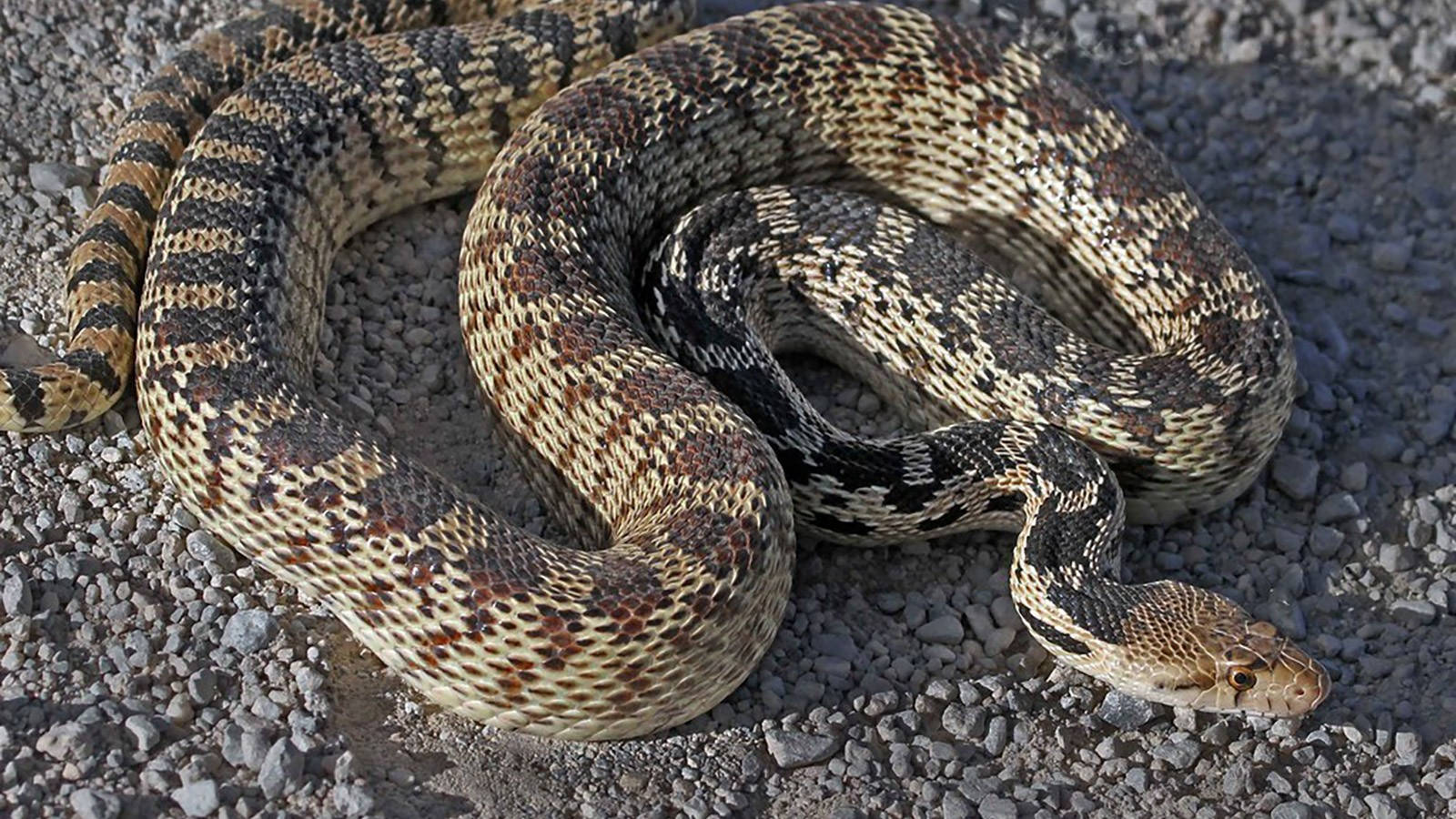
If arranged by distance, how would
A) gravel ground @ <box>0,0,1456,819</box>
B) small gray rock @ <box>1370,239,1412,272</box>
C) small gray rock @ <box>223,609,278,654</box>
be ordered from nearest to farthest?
gravel ground @ <box>0,0,1456,819</box>
small gray rock @ <box>223,609,278,654</box>
small gray rock @ <box>1370,239,1412,272</box>

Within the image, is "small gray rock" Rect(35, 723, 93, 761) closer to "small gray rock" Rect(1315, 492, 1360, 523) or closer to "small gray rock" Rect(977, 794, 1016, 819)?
"small gray rock" Rect(977, 794, 1016, 819)

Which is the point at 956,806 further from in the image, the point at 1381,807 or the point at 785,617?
the point at 1381,807

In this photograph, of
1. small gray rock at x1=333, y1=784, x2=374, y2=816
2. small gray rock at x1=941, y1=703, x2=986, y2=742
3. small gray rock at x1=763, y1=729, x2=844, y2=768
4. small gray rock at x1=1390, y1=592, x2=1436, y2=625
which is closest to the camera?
small gray rock at x1=333, y1=784, x2=374, y2=816

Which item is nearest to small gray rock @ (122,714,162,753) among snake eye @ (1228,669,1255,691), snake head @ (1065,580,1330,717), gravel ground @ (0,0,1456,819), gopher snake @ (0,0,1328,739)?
gravel ground @ (0,0,1456,819)

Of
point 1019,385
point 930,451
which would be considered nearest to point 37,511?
point 930,451

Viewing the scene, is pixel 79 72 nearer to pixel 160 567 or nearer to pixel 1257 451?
pixel 160 567

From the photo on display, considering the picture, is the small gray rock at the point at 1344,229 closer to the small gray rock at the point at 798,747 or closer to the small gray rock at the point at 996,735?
the small gray rock at the point at 996,735

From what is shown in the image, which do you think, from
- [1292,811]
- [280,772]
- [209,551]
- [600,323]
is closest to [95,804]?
[280,772]
